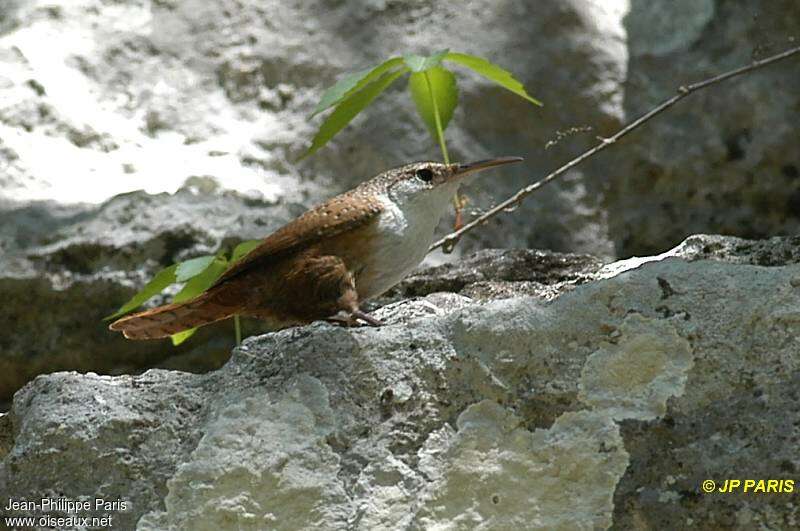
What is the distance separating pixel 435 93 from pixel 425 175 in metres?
0.24

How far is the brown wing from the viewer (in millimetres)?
2979

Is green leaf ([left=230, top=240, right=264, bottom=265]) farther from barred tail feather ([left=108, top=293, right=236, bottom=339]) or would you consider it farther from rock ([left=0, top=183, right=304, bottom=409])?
rock ([left=0, top=183, right=304, bottom=409])

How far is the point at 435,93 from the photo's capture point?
3.22m

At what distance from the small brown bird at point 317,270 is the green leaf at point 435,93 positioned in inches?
10.4

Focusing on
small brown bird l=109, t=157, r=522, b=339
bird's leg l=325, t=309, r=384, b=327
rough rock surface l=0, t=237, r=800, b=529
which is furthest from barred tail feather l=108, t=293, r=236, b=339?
rough rock surface l=0, t=237, r=800, b=529

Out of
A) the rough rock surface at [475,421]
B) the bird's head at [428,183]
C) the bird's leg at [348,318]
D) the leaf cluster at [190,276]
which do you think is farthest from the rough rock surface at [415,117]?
the rough rock surface at [475,421]

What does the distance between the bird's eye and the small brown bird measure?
0.53 ft

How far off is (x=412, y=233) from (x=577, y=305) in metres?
0.92

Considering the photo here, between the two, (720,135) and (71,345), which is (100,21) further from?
(720,135)

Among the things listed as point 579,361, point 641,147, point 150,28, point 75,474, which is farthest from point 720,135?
point 75,474

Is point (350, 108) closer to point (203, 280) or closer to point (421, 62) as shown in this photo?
point (421, 62)

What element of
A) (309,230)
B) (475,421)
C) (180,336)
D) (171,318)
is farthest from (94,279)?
(475,421)

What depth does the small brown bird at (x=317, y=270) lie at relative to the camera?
9.53 feet

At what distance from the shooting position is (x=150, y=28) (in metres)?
4.82
